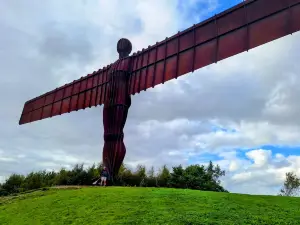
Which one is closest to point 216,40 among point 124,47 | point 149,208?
point 124,47

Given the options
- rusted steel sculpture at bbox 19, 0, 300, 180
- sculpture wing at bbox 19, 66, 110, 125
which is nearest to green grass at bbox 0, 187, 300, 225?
rusted steel sculpture at bbox 19, 0, 300, 180

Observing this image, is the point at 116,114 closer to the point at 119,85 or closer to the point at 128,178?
the point at 119,85

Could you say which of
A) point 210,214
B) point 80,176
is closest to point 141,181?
point 80,176

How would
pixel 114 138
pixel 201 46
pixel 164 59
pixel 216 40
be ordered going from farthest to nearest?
1. pixel 114 138
2. pixel 164 59
3. pixel 201 46
4. pixel 216 40

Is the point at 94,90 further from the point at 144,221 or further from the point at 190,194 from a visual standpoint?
the point at 144,221

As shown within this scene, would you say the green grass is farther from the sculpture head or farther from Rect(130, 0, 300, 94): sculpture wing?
the sculpture head

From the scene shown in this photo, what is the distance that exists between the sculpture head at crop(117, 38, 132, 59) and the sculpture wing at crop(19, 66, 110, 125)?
37.3 inches

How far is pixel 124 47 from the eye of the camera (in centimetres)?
1775

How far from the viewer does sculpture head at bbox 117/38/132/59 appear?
17.8 metres

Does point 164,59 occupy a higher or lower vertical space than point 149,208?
higher

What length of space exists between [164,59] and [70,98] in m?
6.49

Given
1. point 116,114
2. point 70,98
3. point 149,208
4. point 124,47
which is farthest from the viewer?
point 70,98

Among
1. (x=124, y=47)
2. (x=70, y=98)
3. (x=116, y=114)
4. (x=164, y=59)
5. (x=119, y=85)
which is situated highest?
(x=124, y=47)

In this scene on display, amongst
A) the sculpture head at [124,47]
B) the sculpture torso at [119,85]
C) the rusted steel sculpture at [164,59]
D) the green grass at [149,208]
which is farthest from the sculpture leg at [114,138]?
the sculpture head at [124,47]
